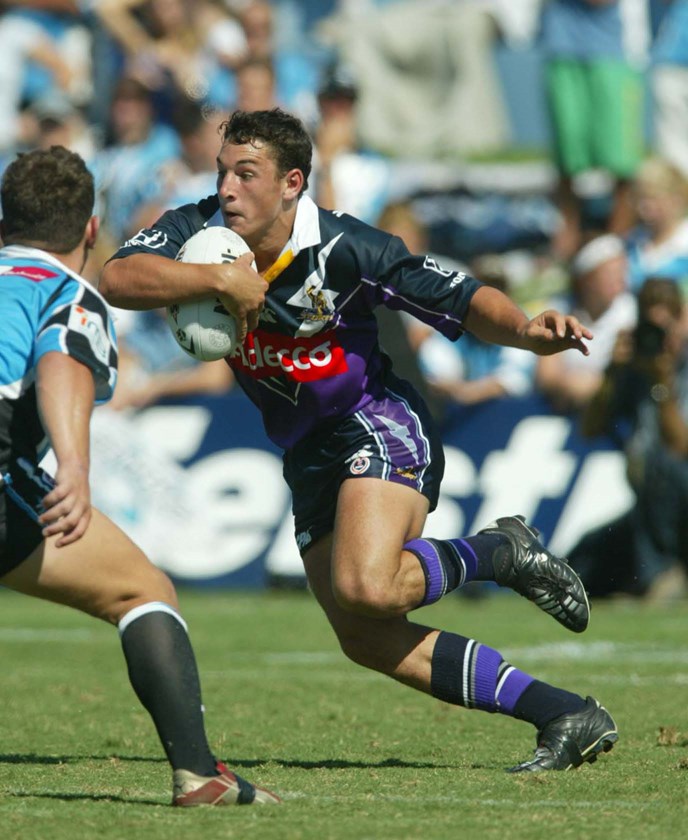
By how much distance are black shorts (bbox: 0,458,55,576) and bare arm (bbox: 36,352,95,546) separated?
0.29 metres

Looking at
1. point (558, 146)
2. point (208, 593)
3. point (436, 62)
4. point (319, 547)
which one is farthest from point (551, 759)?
point (436, 62)

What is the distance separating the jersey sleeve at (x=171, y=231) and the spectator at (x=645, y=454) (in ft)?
20.6

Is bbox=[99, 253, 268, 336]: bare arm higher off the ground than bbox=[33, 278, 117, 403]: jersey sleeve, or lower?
higher

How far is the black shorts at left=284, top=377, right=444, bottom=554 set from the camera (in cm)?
588

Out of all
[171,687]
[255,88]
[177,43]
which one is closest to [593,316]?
[255,88]

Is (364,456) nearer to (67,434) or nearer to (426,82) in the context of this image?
(67,434)

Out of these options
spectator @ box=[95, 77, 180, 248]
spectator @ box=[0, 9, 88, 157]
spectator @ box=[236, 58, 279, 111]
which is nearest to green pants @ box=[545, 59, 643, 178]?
spectator @ box=[236, 58, 279, 111]

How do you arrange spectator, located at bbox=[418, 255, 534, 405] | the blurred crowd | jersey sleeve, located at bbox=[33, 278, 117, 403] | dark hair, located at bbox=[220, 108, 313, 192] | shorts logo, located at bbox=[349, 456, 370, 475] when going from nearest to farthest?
jersey sleeve, located at bbox=[33, 278, 117, 403] < dark hair, located at bbox=[220, 108, 313, 192] < shorts logo, located at bbox=[349, 456, 370, 475] < the blurred crowd < spectator, located at bbox=[418, 255, 534, 405]

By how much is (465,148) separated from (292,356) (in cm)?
1183

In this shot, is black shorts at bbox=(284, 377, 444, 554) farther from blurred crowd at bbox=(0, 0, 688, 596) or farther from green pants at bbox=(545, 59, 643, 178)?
green pants at bbox=(545, 59, 643, 178)

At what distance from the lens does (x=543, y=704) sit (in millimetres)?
5641

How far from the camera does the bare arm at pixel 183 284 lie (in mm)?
5156

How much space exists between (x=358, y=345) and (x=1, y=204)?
147cm

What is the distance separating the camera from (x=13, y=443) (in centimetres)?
482
